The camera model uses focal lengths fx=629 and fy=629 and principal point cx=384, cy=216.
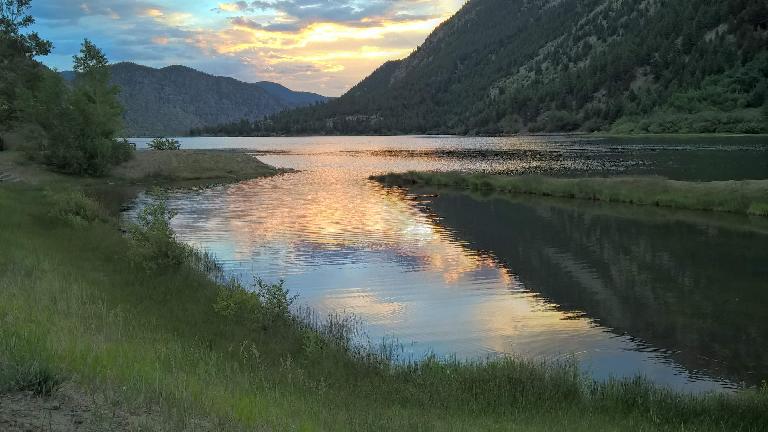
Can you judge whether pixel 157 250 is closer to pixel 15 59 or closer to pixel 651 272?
pixel 651 272

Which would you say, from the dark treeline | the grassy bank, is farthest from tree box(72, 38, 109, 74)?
the grassy bank

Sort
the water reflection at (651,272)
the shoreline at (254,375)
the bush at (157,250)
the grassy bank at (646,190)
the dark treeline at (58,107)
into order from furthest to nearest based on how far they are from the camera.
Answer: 1. the dark treeline at (58,107)
2. the grassy bank at (646,190)
3. the bush at (157,250)
4. the water reflection at (651,272)
5. the shoreline at (254,375)

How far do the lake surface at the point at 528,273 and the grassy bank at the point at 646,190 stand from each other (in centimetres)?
323

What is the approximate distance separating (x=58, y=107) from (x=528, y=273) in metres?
70.2

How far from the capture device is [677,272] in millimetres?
34781

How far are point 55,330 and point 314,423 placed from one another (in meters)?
7.03

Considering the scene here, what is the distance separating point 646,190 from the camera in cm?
6562

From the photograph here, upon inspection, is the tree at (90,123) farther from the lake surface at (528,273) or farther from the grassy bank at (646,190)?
the grassy bank at (646,190)

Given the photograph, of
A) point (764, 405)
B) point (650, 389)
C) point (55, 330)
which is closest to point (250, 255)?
point (55, 330)

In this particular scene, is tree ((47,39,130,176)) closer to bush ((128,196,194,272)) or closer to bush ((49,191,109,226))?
bush ((49,191,109,226))

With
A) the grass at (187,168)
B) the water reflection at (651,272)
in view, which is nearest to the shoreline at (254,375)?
the water reflection at (651,272)

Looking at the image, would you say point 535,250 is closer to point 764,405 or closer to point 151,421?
point 764,405

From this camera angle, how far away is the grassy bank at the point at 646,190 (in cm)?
5688

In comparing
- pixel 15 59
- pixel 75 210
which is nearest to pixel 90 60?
pixel 15 59
